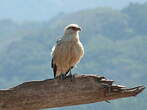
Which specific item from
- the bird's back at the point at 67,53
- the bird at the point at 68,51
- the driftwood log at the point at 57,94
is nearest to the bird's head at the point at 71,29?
the bird at the point at 68,51

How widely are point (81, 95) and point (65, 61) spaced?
411cm

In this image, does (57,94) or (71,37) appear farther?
(71,37)

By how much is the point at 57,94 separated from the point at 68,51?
4.05m

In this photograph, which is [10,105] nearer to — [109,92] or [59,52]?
[109,92]

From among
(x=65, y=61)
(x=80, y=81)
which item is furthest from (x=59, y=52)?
(x=80, y=81)

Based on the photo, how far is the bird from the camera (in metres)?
10.9

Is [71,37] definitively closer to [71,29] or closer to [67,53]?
[71,29]

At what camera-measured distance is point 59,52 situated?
11.0 metres

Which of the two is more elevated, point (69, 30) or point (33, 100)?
point (69, 30)

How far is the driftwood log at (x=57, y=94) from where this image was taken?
270 inches

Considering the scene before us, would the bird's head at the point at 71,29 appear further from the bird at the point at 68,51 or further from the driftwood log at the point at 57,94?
the driftwood log at the point at 57,94

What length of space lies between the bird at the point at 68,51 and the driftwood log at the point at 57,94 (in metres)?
3.74

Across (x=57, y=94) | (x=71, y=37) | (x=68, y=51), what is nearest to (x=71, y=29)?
(x=71, y=37)

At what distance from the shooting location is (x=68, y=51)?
1093 cm
